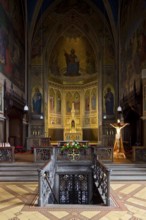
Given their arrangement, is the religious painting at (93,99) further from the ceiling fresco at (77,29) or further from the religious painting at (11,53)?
the religious painting at (11,53)

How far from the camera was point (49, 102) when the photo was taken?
22.4 m

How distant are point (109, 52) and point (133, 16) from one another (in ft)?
19.8

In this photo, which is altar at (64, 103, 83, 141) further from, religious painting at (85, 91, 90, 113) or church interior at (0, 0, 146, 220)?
religious painting at (85, 91, 90, 113)

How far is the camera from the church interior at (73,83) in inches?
450

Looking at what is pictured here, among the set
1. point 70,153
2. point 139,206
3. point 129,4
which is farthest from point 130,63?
point 139,206

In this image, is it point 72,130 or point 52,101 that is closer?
point 72,130

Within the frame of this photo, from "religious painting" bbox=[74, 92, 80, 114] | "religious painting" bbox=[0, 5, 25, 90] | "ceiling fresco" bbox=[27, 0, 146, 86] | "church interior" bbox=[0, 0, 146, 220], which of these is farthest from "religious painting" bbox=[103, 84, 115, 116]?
"religious painting" bbox=[0, 5, 25, 90]

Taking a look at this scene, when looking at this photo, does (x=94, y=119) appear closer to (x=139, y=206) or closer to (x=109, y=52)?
(x=109, y=52)

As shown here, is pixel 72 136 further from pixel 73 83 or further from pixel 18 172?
pixel 18 172

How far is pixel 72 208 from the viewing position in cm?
558

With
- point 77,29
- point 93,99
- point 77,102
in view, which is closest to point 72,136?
point 77,102

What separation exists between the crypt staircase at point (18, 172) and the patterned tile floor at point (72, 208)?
1333mm

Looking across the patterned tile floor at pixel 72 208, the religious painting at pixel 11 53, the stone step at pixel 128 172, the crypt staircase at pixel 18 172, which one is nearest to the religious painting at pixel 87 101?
the religious painting at pixel 11 53

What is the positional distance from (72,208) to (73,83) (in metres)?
19.1
